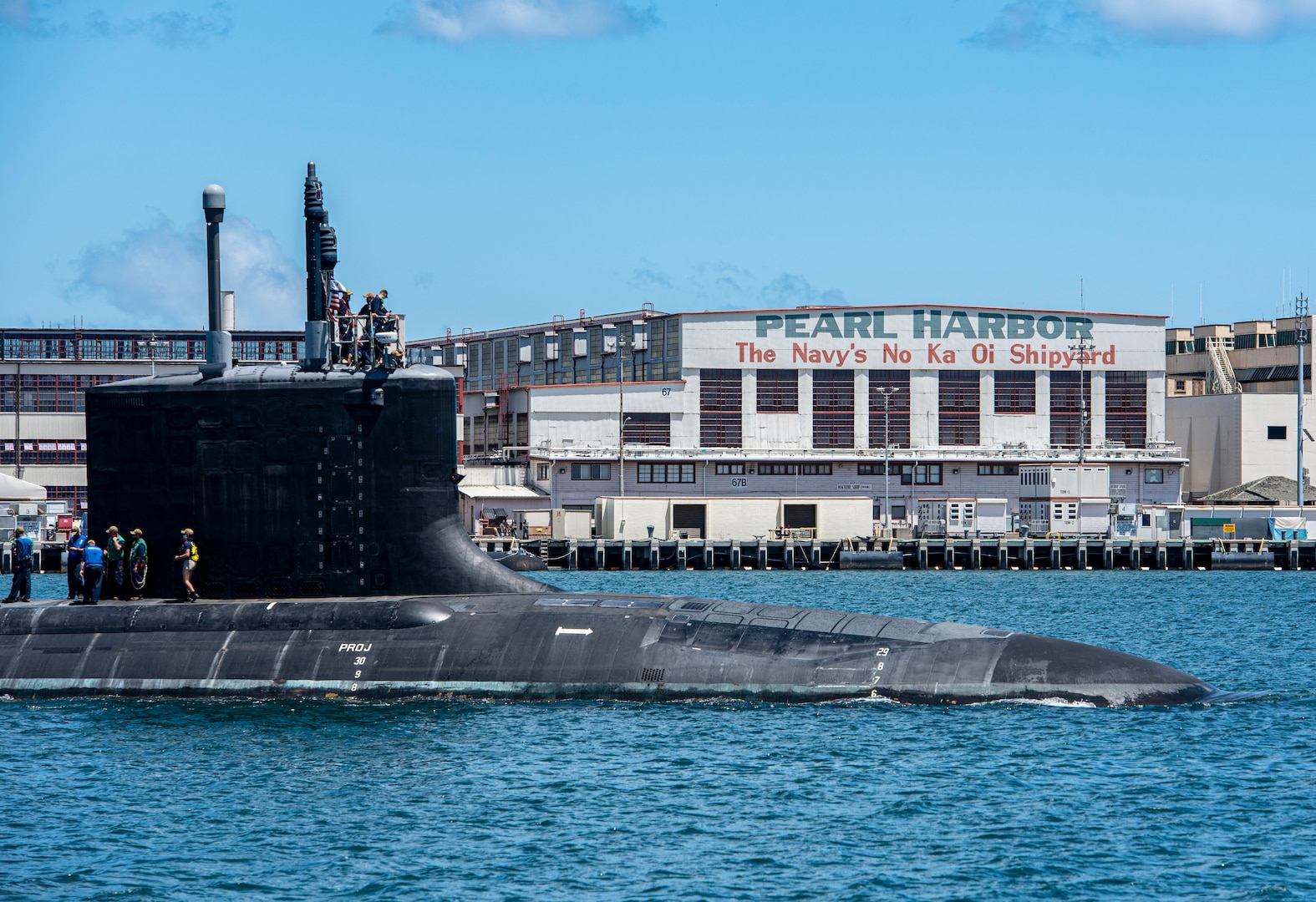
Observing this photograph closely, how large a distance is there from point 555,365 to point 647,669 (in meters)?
75.2

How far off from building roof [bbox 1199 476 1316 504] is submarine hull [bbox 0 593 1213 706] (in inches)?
2433

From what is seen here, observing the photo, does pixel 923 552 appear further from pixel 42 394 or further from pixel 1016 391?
pixel 42 394

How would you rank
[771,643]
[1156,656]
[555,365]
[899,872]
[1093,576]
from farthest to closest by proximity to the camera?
[555,365] < [1093,576] < [1156,656] < [771,643] < [899,872]

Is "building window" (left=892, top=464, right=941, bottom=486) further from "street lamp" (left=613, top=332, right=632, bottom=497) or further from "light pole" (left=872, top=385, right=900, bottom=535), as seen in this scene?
"street lamp" (left=613, top=332, right=632, bottom=497)

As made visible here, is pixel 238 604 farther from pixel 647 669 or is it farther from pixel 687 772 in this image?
pixel 687 772

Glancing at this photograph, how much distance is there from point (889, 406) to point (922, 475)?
4.00m

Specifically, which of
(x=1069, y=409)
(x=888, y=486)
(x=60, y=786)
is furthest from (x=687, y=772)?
(x=1069, y=409)

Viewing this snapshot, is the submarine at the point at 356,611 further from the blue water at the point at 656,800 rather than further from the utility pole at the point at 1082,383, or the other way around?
the utility pole at the point at 1082,383

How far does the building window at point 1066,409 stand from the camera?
268ft

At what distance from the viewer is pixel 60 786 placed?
2027 cm

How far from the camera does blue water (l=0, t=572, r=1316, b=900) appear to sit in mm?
16141

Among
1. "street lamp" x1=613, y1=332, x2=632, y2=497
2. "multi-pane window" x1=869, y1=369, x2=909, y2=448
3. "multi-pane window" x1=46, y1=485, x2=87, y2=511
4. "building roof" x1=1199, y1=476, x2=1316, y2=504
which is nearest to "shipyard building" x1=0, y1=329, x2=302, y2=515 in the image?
"multi-pane window" x1=46, y1=485, x2=87, y2=511

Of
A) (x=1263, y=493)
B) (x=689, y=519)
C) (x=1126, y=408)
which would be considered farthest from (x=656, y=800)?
(x=1263, y=493)

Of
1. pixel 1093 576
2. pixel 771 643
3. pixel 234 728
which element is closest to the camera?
pixel 234 728
